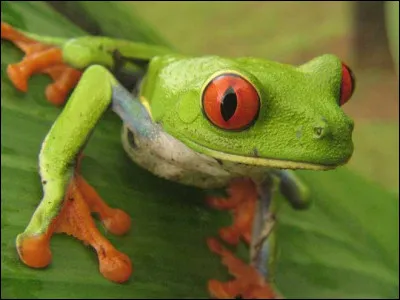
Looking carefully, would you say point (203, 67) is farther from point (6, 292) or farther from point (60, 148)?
point (6, 292)

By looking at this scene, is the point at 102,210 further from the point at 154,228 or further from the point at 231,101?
the point at 231,101

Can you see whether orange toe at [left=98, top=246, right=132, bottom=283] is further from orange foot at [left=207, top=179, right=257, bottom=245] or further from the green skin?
orange foot at [left=207, top=179, right=257, bottom=245]

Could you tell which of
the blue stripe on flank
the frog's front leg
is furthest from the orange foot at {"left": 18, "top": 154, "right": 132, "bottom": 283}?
the blue stripe on flank

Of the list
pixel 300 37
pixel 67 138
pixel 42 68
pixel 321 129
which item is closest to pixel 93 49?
pixel 42 68

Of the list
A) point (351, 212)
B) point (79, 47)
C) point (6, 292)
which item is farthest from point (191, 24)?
point (6, 292)

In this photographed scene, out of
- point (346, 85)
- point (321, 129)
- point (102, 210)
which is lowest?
point (102, 210)

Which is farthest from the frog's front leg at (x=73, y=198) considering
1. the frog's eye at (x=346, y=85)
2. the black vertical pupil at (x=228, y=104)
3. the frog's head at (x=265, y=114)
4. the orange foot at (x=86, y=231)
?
the frog's eye at (x=346, y=85)

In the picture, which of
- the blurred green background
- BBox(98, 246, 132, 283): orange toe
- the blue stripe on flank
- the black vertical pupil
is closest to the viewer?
the black vertical pupil
